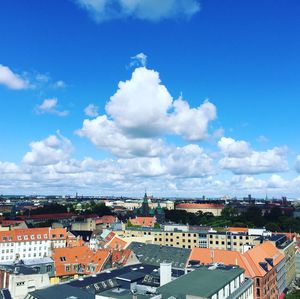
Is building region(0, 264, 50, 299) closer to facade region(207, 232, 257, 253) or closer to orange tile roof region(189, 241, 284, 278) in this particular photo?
orange tile roof region(189, 241, 284, 278)

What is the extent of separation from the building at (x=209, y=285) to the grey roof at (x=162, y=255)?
21.8 metres

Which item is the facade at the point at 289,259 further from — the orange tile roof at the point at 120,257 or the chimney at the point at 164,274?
the chimney at the point at 164,274

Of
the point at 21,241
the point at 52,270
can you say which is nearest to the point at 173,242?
the point at 21,241

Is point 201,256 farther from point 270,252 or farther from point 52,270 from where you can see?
point 52,270

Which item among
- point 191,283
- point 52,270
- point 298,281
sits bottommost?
point 298,281

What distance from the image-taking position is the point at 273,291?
86.1m

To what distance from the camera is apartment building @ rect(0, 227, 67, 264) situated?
13400cm

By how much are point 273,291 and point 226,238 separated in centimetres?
4827

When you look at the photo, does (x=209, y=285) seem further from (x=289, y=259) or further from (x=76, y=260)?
(x=289, y=259)

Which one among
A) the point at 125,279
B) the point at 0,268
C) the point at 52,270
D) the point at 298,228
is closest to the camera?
the point at 125,279

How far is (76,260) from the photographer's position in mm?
90125

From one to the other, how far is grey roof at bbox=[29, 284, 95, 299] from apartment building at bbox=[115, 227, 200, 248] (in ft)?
272

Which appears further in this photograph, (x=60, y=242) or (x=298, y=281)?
(x=60, y=242)

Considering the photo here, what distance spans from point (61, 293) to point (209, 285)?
71.1ft
